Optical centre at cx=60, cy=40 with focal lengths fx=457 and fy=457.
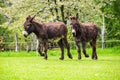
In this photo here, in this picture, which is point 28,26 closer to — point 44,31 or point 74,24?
point 44,31

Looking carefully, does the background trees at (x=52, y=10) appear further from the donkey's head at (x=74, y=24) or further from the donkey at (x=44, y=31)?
the donkey's head at (x=74, y=24)

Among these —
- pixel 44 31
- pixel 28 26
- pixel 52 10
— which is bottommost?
pixel 44 31

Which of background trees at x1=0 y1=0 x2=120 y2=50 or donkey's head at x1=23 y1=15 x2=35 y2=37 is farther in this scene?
background trees at x1=0 y1=0 x2=120 y2=50

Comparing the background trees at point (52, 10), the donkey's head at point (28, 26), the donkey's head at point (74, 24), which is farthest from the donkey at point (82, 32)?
the background trees at point (52, 10)

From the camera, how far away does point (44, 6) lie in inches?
1411

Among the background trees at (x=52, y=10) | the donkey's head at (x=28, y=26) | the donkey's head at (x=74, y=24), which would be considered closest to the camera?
the donkey's head at (x=74, y=24)

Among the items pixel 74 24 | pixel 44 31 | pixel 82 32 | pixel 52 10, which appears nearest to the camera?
pixel 74 24

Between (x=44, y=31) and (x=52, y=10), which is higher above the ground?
(x=52, y=10)

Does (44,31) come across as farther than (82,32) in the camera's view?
Yes

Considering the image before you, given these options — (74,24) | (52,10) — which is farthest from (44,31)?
(52,10)

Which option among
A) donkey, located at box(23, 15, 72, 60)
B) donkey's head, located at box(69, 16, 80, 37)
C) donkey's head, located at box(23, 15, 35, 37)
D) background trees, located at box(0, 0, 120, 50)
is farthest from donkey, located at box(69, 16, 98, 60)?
background trees, located at box(0, 0, 120, 50)

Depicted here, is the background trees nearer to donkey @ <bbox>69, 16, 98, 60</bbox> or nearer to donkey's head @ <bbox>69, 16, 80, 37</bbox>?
donkey @ <bbox>69, 16, 98, 60</bbox>

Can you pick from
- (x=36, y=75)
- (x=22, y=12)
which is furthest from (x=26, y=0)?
(x=36, y=75)

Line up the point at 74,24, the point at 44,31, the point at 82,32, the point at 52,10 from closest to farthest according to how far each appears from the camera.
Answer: the point at 74,24 < the point at 82,32 < the point at 44,31 < the point at 52,10
